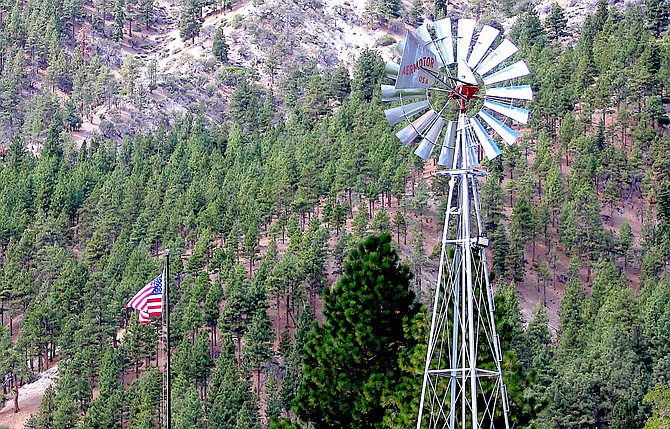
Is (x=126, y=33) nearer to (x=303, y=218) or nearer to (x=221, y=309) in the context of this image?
(x=303, y=218)

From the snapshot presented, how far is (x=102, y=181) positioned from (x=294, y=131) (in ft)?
68.4

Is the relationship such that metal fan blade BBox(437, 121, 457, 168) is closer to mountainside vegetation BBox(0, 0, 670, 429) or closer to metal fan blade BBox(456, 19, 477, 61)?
metal fan blade BBox(456, 19, 477, 61)

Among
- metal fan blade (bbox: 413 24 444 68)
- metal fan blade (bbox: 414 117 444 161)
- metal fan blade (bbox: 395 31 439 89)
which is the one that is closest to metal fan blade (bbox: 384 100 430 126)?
metal fan blade (bbox: 414 117 444 161)

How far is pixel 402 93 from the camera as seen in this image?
88.4ft

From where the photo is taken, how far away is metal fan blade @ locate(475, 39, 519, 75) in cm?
2750

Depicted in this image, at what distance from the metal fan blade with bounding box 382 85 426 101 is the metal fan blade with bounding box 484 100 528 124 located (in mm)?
1713

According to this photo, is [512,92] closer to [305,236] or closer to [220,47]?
[305,236]

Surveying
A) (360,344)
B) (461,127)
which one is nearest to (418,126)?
(461,127)

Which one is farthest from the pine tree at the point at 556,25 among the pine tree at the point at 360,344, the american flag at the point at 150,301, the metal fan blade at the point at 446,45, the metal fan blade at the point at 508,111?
the metal fan blade at the point at 446,45

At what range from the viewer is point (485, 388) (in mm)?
32656

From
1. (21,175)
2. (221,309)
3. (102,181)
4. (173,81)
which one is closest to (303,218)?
(221,309)

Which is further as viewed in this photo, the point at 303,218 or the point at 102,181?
the point at 102,181

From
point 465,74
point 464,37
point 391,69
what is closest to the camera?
point 465,74

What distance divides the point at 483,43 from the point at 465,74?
143 centimetres
